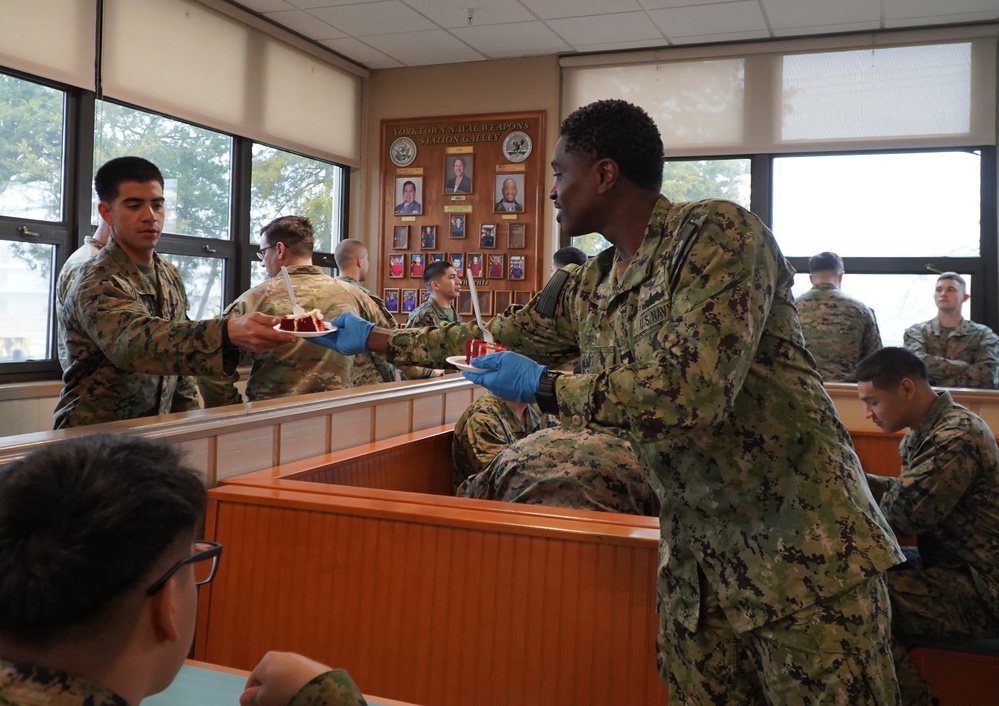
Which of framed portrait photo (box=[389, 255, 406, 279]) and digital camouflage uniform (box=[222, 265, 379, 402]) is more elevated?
framed portrait photo (box=[389, 255, 406, 279])

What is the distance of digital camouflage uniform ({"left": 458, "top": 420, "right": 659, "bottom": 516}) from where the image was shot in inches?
87.9

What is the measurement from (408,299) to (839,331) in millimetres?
3435

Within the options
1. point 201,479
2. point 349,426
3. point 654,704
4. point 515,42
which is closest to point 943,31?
point 515,42

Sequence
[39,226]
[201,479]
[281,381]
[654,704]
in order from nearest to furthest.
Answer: [201,479] < [654,704] < [281,381] < [39,226]

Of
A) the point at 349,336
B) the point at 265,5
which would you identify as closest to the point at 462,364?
the point at 349,336

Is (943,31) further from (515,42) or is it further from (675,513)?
(675,513)

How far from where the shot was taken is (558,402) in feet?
4.30

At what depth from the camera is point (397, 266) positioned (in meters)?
7.07

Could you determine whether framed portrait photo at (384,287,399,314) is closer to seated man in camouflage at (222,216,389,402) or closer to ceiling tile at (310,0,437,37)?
ceiling tile at (310,0,437,37)

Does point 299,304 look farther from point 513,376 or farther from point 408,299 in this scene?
point 408,299

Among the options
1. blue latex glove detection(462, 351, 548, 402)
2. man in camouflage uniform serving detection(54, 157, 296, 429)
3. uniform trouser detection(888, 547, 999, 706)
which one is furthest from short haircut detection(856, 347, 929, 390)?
man in camouflage uniform serving detection(54, 157, 296, 429)

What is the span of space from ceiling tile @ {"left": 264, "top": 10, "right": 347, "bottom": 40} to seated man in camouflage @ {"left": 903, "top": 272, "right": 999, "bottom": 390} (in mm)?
4387

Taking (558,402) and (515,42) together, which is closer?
(558,402)

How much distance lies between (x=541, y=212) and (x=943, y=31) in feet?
9.78
